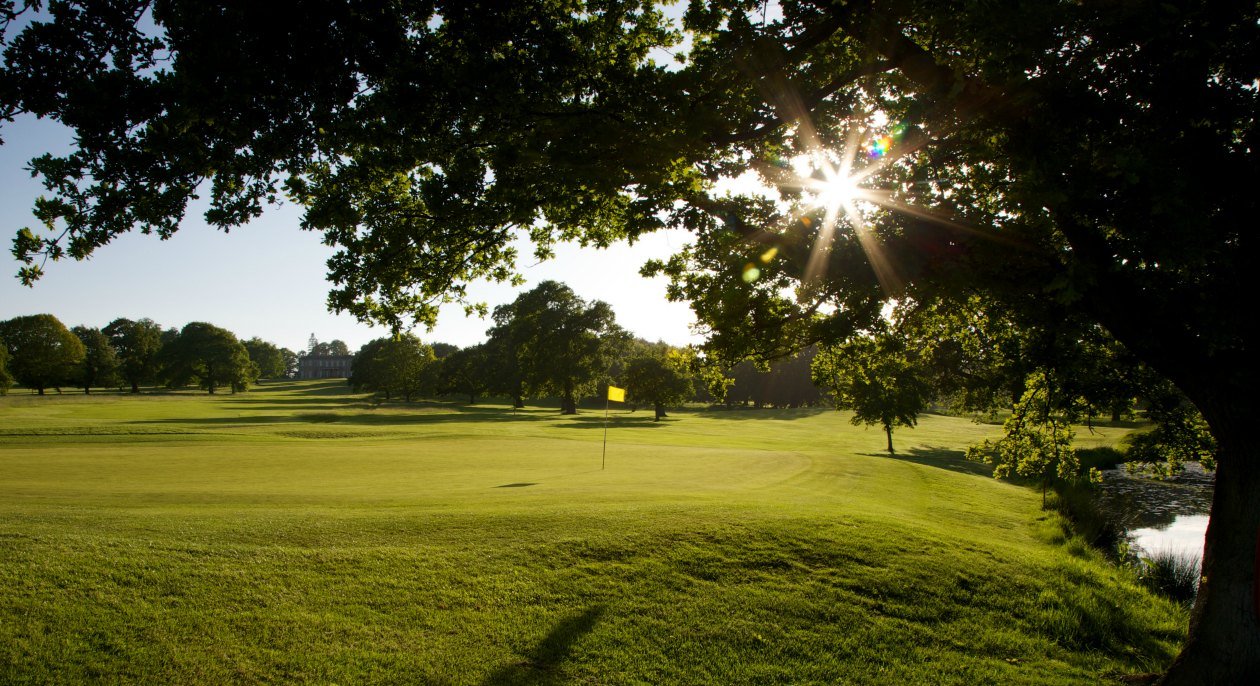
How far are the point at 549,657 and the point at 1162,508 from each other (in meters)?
25.4

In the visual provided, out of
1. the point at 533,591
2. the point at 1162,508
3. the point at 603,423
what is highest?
the point at 533,591

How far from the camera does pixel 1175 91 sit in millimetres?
5461

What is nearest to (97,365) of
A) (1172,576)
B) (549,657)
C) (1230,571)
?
(549,657)

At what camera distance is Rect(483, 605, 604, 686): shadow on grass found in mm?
6000

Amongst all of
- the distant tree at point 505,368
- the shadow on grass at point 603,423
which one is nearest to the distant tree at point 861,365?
the shadow on grass at point 603,423

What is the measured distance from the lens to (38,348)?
73.4 m

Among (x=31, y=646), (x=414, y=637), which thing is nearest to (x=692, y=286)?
(x=414, y=637)

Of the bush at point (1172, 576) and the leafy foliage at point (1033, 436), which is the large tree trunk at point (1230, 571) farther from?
the bush at point (1172, 576)

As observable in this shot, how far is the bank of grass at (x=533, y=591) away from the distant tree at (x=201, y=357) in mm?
88941

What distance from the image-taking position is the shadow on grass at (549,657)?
6.00 metres

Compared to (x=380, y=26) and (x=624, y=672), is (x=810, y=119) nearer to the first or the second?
(x=380, y=26)

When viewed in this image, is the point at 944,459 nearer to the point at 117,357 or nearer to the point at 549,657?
the point at 549,657

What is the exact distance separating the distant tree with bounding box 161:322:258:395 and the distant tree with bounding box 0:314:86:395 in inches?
528

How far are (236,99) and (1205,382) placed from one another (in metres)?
10.1
